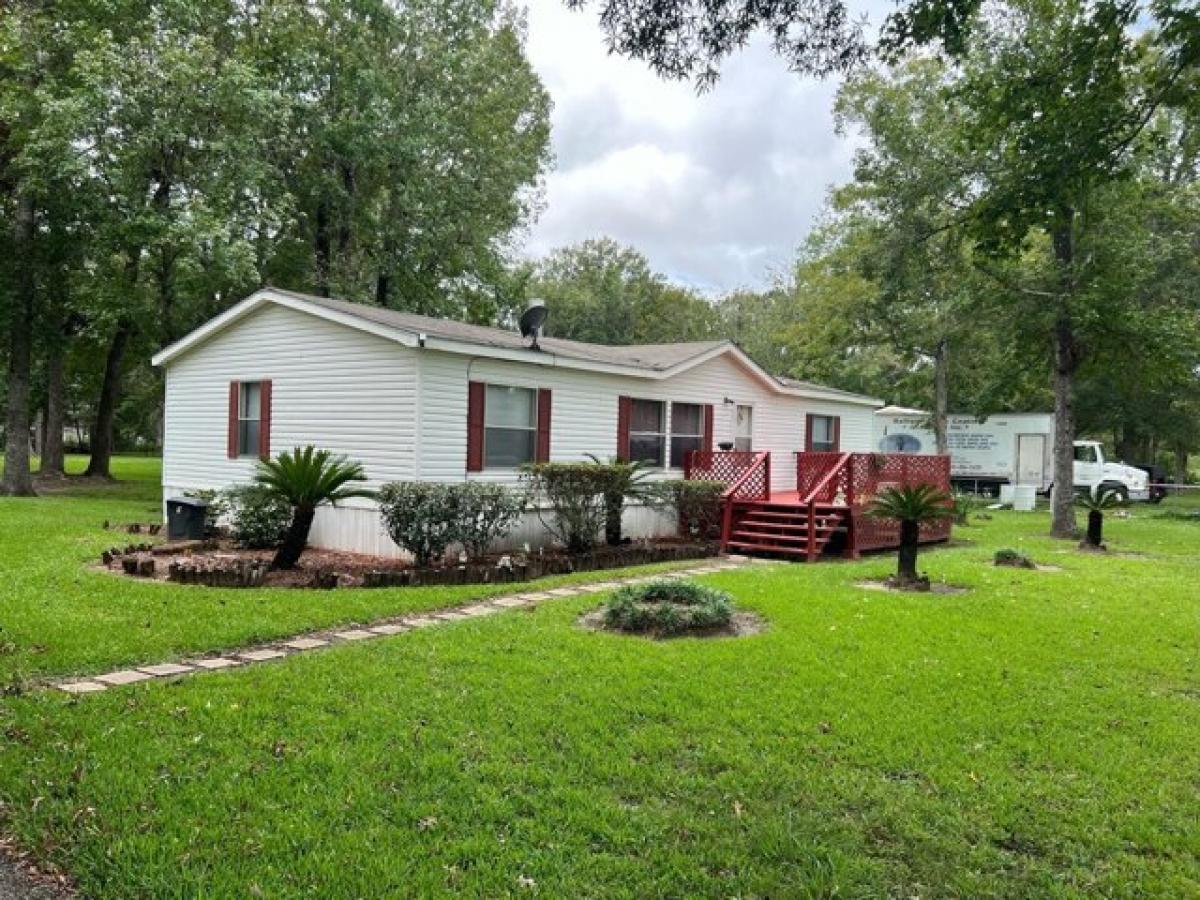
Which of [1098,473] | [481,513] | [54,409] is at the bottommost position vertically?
[481,513]

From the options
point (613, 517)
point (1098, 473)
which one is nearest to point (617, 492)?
point (613, 517)

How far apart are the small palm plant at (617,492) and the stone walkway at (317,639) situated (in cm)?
190

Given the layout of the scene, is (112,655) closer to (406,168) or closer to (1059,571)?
(1059,571)

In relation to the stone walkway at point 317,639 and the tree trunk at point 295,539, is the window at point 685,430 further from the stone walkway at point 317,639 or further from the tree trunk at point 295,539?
the tree trunk at point 295,539

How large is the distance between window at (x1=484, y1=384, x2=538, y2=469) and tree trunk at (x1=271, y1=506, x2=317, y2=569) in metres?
2.93

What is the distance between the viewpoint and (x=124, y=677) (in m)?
4.99

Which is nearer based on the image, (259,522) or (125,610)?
(125,610)

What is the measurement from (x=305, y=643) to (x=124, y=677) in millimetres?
1245

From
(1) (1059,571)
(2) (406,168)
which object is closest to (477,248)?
(2) (406,168)

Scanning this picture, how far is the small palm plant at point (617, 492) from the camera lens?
1090cm

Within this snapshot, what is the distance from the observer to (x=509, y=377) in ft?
37.2

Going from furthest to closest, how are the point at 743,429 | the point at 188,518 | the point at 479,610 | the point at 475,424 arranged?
the point at 743,429, the point at 188,518, the point at 475,424, the point at 479,610

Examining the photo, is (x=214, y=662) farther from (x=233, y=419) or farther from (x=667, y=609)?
(x=233, y=419)

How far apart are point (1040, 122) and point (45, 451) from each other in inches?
1050
